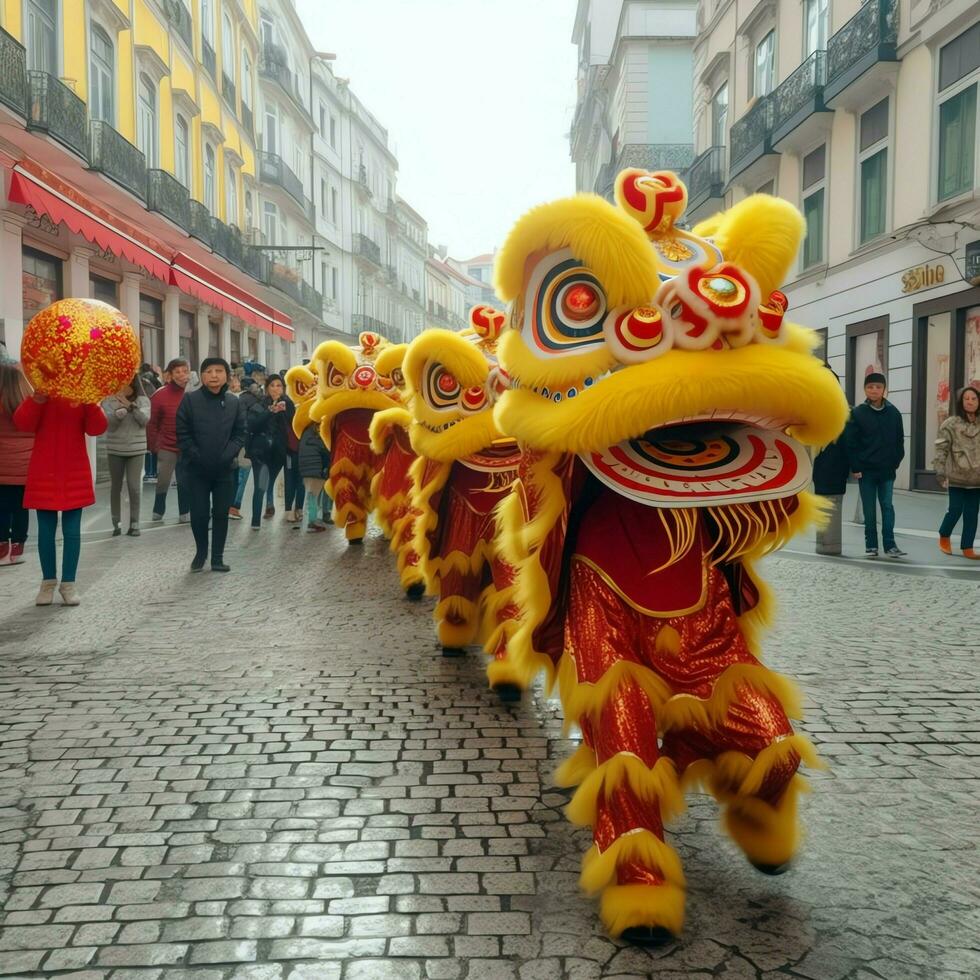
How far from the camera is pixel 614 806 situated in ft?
8.54

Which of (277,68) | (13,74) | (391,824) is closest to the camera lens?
(391,824)

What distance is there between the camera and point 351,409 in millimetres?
9477

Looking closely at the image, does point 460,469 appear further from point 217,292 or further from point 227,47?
point 227,47

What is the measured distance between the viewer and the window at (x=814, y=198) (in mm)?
20406

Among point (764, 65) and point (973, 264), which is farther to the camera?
point (764, 65)

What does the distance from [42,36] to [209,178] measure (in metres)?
10.9

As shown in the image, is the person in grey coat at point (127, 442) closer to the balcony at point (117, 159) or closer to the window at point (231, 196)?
the balcony at point (117, 159)

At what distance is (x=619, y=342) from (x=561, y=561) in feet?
2.23

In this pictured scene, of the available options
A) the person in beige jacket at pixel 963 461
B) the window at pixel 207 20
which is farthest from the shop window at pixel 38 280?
the person in beige jacket at pixel 963 461

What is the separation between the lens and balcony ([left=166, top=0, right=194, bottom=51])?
75.0 feet

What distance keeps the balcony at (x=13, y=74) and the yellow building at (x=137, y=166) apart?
0.03 meters

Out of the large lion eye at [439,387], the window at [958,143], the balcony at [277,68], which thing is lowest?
the large lion eye at [439,387]

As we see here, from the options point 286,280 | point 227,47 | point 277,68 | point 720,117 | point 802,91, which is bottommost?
point 286,280

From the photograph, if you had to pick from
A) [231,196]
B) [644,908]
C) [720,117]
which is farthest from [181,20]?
[644,908]
